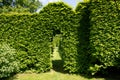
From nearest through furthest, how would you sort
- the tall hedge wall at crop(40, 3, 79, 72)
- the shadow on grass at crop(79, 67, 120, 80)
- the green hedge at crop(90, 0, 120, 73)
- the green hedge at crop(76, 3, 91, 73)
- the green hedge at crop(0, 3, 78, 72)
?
the green hedge at crop(90, 0, 120, 73)
the shadow on grass at crop(79, 67, 120, 80)
the green hedge at crop(76, 3, 91, 73)
the tall hedge wall at crop(40, 3, 79, 72)
the green hedge at crop(0, 3, 78, 72)

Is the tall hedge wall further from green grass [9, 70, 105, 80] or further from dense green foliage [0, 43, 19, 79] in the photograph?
dense green foliage [0, 43, 19, 79]

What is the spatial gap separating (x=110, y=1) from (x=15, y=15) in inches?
226

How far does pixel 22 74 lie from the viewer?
1418 centimetres

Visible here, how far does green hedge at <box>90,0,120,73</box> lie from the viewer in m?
12.3

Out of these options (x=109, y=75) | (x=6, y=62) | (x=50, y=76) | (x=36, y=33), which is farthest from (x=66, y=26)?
(x=6, y=62)

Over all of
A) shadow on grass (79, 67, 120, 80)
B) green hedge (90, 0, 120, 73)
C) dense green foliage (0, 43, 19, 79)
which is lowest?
shadow on grass (79, 67, 120, 80)

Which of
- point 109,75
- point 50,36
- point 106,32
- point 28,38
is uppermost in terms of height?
point 106,32

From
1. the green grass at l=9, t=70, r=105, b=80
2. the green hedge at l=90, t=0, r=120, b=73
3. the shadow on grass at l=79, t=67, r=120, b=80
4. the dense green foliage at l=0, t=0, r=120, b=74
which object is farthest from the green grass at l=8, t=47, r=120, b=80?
the green hedge at l=90, t=0, r=120, b=73

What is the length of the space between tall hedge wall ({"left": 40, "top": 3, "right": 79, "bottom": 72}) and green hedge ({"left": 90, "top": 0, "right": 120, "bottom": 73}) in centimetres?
160

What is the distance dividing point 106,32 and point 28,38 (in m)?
4.76

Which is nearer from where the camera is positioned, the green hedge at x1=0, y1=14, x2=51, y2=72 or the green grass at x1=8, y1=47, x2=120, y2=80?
the green grass at x1=8, y1=47, x2=120, y2=80

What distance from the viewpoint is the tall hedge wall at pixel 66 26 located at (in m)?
14.0

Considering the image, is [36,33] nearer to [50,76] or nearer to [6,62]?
[50,76]

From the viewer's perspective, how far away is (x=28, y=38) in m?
14.4
